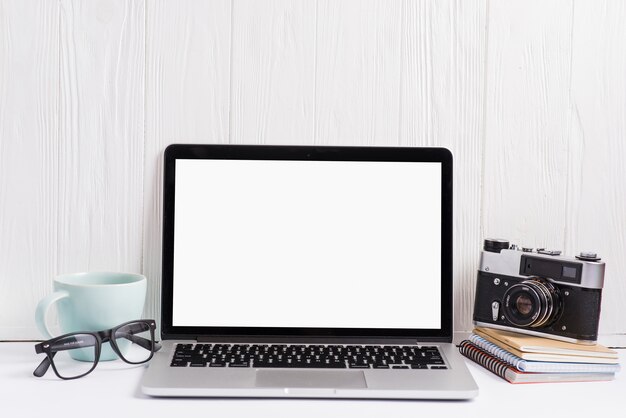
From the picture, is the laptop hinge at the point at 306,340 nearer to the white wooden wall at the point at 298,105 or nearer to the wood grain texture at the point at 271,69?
the white wooden wall at the point at 298,105

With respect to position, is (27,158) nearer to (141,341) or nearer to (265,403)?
(141,341)

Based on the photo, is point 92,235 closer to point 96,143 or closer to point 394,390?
point 96,143

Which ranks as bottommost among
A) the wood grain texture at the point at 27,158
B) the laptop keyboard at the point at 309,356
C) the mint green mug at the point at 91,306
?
the laptop keyboard at the point at 309,356

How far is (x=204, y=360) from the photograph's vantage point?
887mm

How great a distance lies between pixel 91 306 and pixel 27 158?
31 centimetres

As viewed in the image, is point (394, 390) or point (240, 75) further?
point (240, 75)

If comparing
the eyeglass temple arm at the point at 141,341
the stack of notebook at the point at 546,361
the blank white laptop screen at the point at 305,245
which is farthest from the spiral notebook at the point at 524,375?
the eyeglass temple arm at the point at 141,341

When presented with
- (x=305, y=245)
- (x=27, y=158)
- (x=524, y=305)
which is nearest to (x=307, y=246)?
(x=305, y=245)

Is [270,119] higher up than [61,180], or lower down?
higher up

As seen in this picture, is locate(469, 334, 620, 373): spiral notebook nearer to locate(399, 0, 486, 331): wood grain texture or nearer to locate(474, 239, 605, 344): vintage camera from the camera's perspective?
locate(474, 239, 605, 344): vintage camera

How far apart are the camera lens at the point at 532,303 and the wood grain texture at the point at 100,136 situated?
0.61 meters

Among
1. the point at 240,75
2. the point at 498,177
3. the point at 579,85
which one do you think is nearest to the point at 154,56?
the point at 240,75

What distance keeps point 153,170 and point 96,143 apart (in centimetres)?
10

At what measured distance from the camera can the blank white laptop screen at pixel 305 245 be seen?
3.28 ft
